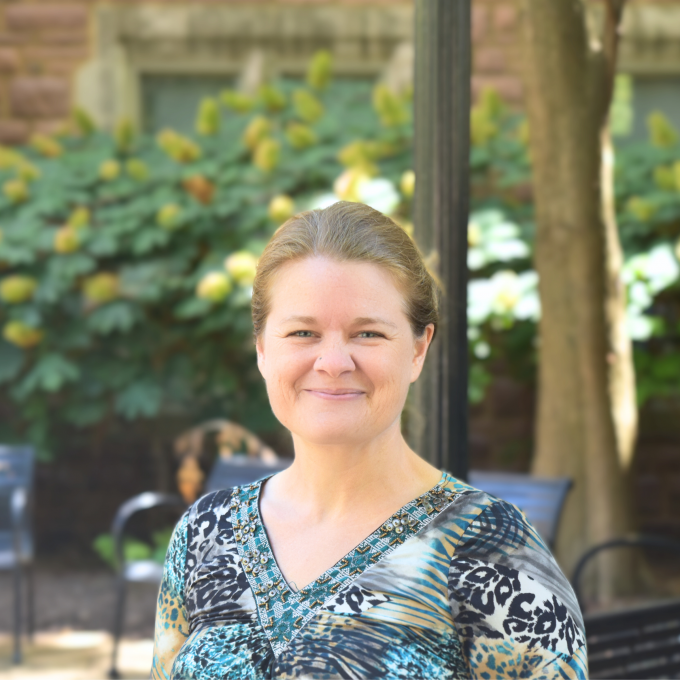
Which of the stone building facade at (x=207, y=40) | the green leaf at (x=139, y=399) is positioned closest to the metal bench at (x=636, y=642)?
the green leaf at (x=139, y=399)

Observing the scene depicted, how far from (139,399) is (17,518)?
0.94m

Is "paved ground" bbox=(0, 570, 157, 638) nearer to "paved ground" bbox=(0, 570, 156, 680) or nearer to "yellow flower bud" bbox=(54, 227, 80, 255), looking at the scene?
"paved ground" bbox=(0, 570, 156, 680)

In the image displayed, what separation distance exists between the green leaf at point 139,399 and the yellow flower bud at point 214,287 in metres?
0.64

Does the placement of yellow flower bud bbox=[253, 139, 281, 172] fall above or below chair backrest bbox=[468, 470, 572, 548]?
above

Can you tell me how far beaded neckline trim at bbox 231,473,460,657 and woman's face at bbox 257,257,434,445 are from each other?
0.43 feet

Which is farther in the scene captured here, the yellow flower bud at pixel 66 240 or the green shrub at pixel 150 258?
the green shrub at pixel 150 258

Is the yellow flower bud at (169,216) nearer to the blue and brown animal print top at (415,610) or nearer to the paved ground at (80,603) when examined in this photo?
the paved ground at (80,603)

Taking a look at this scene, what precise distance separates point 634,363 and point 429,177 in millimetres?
3399

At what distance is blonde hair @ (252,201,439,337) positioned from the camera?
1.42 meters

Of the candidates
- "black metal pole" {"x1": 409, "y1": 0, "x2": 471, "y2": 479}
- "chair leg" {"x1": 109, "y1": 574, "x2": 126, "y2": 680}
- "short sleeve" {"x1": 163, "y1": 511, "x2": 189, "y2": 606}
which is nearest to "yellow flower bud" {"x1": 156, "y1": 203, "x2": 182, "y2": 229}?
"chair leg" {"x1": 109, "y1": 574, "x2": 126, "y2": 680}

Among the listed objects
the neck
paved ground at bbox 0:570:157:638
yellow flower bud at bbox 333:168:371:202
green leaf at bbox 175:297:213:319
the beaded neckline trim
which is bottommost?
paved ground at bbox 0:570:157:638

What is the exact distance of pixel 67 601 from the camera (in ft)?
16.9

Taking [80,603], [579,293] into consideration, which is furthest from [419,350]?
[80,603]

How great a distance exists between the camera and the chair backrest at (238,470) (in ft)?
13.0
